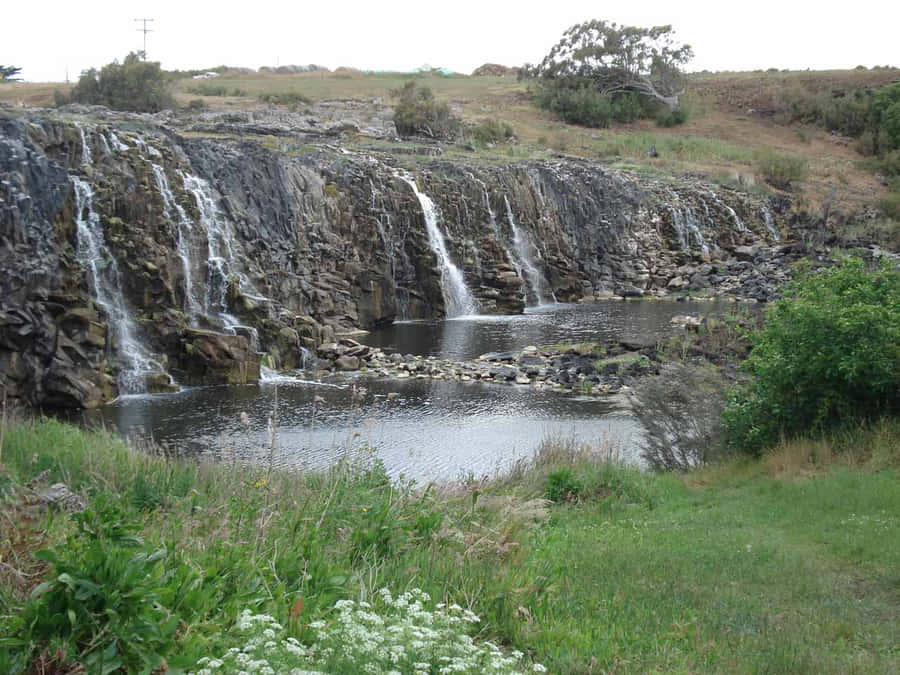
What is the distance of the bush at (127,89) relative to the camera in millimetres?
51500

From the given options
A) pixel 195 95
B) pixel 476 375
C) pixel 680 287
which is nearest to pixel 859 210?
pixel 680 287

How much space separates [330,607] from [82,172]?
2374 cm

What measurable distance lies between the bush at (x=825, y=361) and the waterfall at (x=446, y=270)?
23.9 m

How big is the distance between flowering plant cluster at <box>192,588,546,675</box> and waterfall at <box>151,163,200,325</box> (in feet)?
70.7

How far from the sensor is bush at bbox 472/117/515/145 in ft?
181

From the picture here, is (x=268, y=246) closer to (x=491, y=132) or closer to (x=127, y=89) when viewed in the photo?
(x=127, y=89)

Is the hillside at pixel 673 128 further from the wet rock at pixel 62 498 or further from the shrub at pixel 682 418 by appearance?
the wet rock at pixel 62 498

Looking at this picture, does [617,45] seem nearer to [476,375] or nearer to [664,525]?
[476,375]

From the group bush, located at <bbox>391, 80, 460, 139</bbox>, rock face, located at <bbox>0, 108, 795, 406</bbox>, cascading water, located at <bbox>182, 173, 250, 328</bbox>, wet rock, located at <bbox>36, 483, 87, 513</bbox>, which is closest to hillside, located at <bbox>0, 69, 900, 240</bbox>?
bush, located at <bbox>391, 80, 460, 139</bbox>

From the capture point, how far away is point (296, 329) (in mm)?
26391

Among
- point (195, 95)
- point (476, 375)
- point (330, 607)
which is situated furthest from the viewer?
point (195, 95)

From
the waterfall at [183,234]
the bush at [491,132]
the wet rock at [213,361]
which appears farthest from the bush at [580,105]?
the wet rock at [213,361]

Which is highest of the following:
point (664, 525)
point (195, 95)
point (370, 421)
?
point (195, 95)

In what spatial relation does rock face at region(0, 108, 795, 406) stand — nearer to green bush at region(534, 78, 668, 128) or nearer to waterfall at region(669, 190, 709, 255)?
waterfall at region(669, 190, 709, 255)
